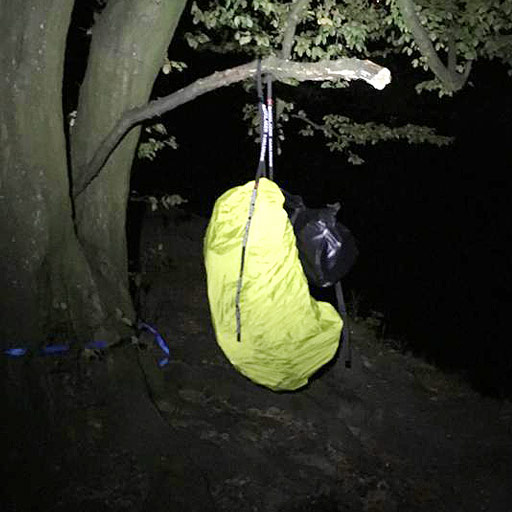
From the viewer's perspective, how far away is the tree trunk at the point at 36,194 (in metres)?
3.21

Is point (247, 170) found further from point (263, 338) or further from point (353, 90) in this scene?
point (263, 338)

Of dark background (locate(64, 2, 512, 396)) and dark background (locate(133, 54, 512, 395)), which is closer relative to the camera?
dark background (locate(64, 2, 512, 396))

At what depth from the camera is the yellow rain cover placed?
3119mm

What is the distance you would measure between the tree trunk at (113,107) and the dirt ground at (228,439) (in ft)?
2.19

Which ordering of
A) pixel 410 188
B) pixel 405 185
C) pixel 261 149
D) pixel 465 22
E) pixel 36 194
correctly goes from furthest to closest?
1. pixel 405 185
2. pixel 410 188
3. pixel 465 22
4. pixel 36 194
5. pixel 261 149

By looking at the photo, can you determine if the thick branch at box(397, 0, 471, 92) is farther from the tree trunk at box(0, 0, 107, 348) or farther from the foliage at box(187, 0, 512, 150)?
the tree trunk at box(0, 0, 107, 348)

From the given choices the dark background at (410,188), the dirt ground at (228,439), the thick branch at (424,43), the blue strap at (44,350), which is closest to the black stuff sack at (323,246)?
the thick branch at (424,43)

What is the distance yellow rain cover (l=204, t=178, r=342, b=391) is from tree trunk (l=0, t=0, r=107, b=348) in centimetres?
99

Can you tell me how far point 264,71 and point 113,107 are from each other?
1073 millimetres

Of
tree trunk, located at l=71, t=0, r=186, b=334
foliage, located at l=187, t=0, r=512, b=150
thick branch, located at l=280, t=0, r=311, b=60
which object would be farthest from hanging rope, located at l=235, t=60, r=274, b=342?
foliage, located at l=187, t=0, r=512, b=150

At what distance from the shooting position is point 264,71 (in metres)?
3.13

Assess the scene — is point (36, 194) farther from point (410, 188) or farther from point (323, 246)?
point (410, 188)

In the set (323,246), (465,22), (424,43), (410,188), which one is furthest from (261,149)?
(410,188)

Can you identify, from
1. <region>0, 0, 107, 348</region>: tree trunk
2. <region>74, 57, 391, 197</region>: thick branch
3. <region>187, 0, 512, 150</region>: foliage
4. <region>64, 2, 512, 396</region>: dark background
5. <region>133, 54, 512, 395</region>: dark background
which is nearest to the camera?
<region>74, 57, 391, 197</region>: thick branch
